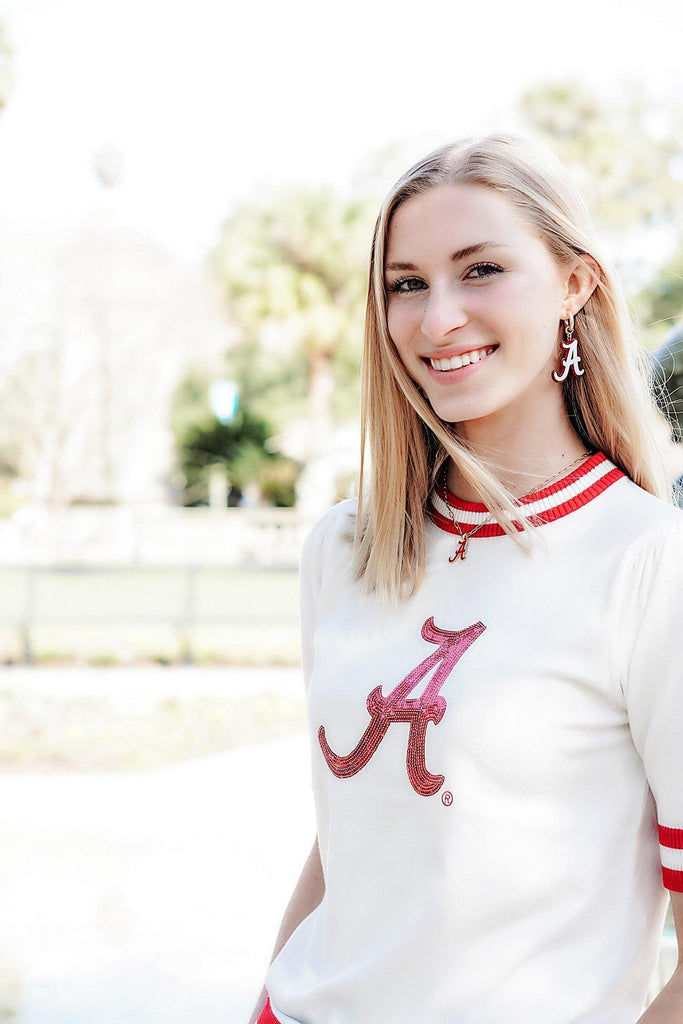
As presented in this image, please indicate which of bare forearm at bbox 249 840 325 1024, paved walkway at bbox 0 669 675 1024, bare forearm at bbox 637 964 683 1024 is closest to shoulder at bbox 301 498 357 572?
bare forearm at bbox 249 840 325 1024

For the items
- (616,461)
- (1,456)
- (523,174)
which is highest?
(523,174)

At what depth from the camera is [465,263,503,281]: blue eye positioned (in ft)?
4.80

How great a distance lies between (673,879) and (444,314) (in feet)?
2.31

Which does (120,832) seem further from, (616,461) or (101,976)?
(616,461)

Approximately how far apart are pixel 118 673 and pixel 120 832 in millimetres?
3801

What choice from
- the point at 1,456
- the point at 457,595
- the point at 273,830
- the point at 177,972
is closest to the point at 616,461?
the point at 457,595

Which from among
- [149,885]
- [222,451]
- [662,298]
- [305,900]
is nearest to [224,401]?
[222,451]

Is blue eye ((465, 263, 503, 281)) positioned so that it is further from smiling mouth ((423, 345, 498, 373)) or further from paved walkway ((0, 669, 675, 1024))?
paved walkway ((0, 669, 675, 1024))

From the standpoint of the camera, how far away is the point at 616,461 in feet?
5.10

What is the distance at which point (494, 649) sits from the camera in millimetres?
1392

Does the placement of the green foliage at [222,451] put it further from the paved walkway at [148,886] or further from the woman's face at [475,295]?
the woman's face at [475,295]

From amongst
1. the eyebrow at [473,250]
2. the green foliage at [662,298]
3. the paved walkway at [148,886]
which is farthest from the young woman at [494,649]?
the green foliage at [662,298]

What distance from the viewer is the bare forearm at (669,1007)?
4.02 feet

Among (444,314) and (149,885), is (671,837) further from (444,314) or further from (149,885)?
(149,885)
